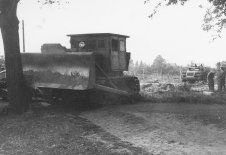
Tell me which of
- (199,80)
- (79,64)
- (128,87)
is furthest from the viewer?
(199,80)

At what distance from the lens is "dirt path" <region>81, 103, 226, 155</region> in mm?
7980

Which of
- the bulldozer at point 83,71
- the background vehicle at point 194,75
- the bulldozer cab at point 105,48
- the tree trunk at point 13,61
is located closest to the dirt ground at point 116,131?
the tree trunk at point 13,61

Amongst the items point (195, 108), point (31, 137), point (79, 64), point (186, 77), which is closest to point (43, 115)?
point (79, 64)

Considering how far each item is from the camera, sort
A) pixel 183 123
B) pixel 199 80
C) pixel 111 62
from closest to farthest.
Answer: pixel 183 123 < pixel 111 62 < pixel 199 80

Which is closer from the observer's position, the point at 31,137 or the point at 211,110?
the point at 31,137

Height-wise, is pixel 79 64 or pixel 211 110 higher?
pixel 79 64

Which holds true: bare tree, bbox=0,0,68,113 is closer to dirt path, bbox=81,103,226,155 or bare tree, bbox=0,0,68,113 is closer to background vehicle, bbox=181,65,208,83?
dirt path, bbox=81,103,226,155

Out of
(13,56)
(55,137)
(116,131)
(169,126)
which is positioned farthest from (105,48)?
(55,137)

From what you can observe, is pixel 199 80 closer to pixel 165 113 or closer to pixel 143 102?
pixel 143 102

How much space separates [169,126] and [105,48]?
20.6 feet

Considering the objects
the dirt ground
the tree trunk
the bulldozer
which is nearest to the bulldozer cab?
the bulldozer

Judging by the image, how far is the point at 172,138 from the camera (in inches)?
344

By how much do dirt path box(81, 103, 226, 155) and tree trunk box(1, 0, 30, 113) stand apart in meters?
2.12

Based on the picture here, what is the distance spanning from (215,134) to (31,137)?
4.32 meters
